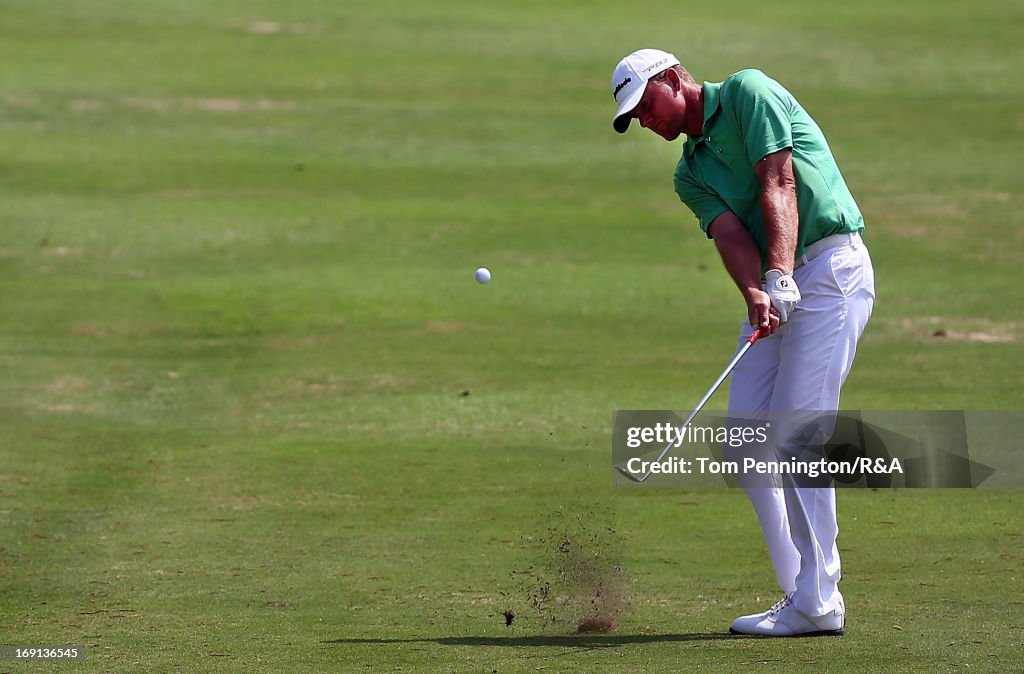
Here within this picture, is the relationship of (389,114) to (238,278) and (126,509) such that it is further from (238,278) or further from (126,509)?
(126,509)

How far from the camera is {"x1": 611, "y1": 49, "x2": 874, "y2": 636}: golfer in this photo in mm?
6367

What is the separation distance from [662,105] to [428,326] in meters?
8.08

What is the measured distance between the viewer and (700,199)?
684 cm

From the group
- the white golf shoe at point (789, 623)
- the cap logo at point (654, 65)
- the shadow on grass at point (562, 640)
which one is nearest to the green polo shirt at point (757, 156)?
the cap logo at point (654, 65)

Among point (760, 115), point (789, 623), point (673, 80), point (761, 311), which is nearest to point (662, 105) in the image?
point (673, 80)

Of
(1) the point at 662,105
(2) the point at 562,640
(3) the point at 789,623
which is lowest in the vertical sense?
(2) the point at 562,640

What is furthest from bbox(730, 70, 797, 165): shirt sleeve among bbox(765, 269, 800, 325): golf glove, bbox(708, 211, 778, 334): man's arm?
bbox(765, 269, 800, 325): golf glove

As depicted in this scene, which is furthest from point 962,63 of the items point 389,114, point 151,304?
point 151,304

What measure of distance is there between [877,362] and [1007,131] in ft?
34.3

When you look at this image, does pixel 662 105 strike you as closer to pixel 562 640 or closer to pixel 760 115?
pixel 760 115

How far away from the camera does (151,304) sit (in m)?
15.3

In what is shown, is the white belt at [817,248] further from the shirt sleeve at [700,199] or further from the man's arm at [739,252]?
the shirt sleeve at [700,199]

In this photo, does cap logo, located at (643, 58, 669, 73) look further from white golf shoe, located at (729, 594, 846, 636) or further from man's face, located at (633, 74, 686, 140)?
white golf shoe, located at (729, 594, 846, 636)

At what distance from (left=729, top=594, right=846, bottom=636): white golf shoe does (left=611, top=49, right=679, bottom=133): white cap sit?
2.14m
